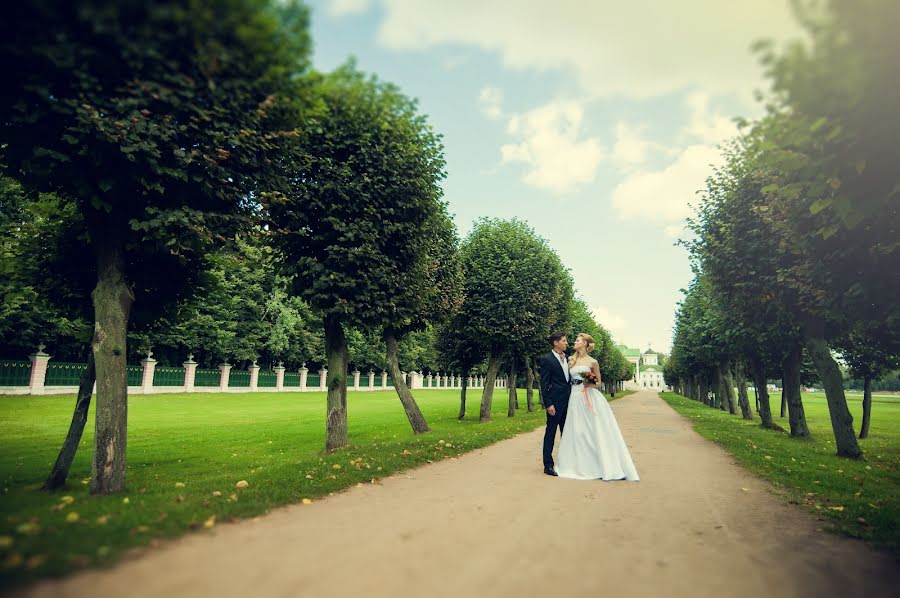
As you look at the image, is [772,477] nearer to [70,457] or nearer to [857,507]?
[857,507]

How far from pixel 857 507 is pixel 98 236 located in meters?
12.7

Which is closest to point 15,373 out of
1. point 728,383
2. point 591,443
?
point 591,443

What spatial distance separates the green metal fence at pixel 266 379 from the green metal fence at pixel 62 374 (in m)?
19.0

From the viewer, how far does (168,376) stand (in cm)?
4372

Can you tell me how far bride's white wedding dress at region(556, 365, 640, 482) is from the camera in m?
9.31

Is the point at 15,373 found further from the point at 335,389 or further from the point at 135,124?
the point at 135,124

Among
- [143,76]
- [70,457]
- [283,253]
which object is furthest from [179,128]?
[70,457]

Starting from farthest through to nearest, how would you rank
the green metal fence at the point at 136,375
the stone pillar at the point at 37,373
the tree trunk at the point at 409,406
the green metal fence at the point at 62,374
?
the green metal fence at the point at 136,375 < the green metal fence at the point at 62,374 < the stone pillar at the point at 37,373 < the tree trunk at the point at 409,406

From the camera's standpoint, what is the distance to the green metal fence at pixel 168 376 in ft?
139

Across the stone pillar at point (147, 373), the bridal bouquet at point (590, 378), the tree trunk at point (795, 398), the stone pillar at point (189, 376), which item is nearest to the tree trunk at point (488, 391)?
the tree trunk at point (795, 398)

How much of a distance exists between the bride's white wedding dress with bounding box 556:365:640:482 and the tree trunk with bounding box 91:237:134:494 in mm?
7578

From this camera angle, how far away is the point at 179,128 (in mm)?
7602

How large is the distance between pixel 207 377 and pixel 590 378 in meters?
46.4

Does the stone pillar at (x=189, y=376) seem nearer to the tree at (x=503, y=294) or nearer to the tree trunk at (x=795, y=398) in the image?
the tree at (x=503, y=294)
